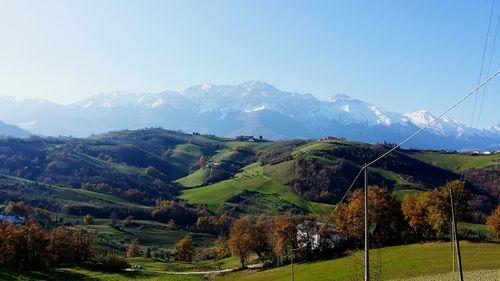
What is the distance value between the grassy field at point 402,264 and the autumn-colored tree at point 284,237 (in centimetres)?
872

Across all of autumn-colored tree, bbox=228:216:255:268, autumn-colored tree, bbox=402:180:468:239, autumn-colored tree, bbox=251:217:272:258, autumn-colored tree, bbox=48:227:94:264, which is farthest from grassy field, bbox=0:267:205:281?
autumn-colored tree, bbox=402:180:468:239

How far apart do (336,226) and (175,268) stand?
50.8 meters

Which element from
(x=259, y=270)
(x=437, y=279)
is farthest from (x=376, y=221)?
(x=437, y=279)

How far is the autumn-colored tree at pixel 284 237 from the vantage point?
127250 millimetres

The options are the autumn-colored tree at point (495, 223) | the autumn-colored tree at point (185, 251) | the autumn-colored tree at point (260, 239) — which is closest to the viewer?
the autumn-colored tree at point (495, 223)

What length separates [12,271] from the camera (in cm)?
9675

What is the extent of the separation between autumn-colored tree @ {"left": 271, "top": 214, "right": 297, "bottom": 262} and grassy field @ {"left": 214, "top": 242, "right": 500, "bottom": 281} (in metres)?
8.72

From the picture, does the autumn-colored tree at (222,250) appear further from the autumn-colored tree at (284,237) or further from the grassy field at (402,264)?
the grassy field at (402,264)

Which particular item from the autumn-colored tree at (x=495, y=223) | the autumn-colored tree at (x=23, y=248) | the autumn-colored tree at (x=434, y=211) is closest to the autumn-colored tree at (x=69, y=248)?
the autumn-colored tree at (x=23, y=248)

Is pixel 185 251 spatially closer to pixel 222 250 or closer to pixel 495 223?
pixel 222 250

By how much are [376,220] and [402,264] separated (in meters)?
37.4

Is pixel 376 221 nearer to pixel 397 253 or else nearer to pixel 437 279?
pixel 397 253

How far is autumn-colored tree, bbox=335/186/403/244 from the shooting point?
125 metres

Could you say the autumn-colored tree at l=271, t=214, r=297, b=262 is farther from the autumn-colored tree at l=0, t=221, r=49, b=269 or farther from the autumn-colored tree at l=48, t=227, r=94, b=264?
the autumn-colored tree at l=0, t=221, r=49, b=269
